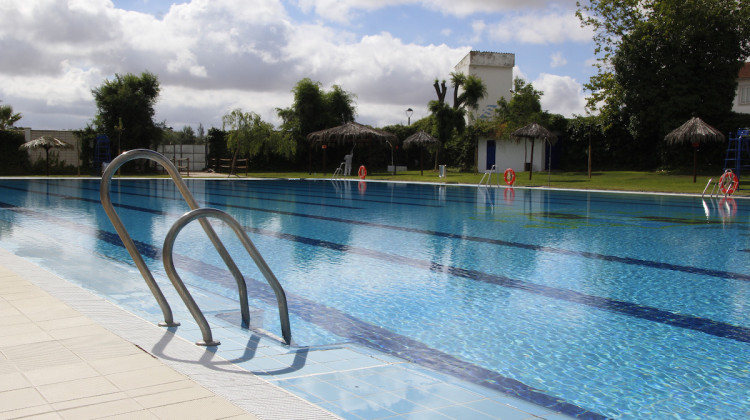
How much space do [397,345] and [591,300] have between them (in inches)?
87.9

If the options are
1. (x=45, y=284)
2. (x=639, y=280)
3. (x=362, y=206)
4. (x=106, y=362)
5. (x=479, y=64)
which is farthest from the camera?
(x=479, y=64)

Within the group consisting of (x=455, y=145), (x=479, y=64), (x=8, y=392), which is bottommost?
(x=8, y=392)

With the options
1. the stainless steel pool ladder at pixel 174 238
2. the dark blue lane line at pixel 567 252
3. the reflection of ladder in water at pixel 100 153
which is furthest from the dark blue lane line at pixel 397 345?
the reflection of ladder in water at pixel 100 153

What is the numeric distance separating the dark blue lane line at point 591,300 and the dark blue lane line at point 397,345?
1905 mm

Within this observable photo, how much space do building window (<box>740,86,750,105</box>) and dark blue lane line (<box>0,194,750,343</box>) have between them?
123ft

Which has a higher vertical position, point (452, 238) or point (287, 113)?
point (287, 113)

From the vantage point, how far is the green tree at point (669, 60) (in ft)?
94.9

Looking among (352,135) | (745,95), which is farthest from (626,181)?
(745,95)

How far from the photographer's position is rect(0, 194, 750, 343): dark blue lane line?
468 cm

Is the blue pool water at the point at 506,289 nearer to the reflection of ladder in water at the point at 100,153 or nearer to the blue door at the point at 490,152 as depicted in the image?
the reflection of ladder in water at the point at 100,153

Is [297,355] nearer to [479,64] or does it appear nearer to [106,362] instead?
[106,362]

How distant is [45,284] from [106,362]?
2.26 metres

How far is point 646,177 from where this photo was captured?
89.2 ft

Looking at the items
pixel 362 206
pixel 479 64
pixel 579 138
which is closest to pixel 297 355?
pixel 362 206
